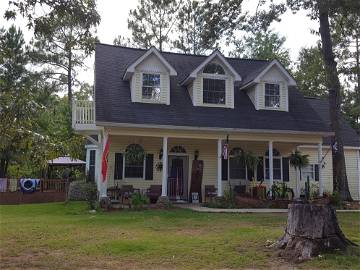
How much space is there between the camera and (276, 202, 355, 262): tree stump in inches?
299

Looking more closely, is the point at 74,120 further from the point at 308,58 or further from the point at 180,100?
the point at 308,58

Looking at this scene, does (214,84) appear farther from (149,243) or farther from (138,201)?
(149,243)

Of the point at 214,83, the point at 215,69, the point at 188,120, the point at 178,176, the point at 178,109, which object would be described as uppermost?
the point at 215,69

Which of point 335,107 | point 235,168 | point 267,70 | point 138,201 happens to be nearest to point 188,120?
point 235,168

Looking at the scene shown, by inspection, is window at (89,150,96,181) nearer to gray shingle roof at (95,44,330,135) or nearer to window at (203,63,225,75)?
gray shingle roof at (95,44,330,135)

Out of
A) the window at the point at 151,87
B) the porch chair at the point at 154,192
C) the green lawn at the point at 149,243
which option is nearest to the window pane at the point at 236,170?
the porch chair at the point at 154,192

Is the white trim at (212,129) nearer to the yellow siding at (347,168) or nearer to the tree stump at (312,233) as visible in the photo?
the yellow siding at (347,168)

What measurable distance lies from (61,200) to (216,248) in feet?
56.6

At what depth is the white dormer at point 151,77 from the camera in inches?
794

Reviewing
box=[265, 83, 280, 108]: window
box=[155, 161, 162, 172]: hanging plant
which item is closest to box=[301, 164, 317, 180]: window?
box=[265, 83, 280, 108]: window

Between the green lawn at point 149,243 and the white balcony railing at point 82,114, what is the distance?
651cm

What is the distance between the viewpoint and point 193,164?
21656mm

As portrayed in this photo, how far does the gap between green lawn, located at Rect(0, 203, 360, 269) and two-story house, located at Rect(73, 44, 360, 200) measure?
565 cm

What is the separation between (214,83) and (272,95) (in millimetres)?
3154
